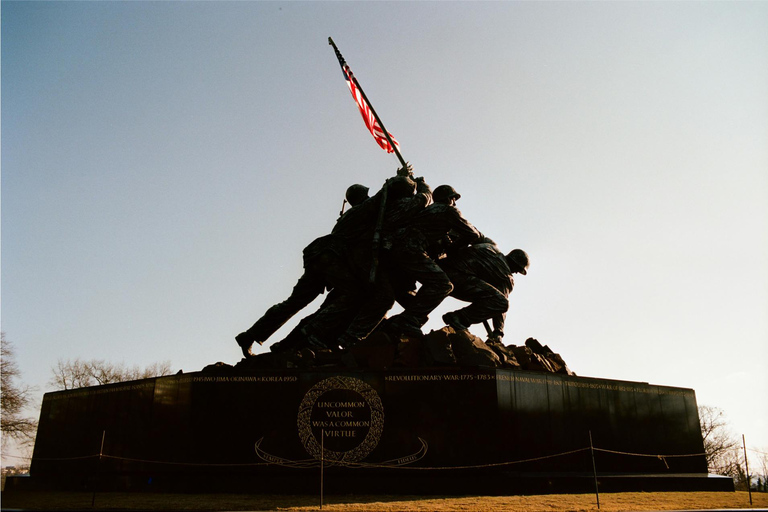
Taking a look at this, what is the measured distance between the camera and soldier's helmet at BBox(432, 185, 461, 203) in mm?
16156

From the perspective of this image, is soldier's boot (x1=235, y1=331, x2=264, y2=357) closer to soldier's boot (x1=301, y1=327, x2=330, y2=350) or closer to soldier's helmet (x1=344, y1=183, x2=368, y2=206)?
soldier's boot (x1=301, y1=327, x2=330, y2=350)

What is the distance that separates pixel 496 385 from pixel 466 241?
523 cm

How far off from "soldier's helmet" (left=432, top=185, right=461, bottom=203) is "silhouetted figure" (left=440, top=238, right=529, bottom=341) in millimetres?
1412

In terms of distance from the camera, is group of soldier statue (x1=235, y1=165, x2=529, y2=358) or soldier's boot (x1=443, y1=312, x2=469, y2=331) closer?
group of soldier statue (x1=235, y1=165, x2=529, y2=358)

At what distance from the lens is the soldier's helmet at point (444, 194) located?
53.0 ft

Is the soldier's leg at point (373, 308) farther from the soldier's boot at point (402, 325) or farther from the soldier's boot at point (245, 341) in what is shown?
the soldier's boot at point (245, 341)

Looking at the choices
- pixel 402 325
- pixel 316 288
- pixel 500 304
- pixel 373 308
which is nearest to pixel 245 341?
pixel 316 288

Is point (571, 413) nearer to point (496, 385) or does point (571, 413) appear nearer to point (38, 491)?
point (496, 385)

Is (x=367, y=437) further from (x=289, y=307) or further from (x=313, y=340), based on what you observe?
(x=289, y=307)

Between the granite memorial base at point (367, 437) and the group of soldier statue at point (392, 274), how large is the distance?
9.09ft

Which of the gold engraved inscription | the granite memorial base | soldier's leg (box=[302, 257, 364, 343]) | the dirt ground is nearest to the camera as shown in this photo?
the dirt ground

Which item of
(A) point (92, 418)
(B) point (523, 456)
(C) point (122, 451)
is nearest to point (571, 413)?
(B) point (523, 456)

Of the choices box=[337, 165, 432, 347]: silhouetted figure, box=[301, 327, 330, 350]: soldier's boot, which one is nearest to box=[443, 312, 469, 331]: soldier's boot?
box=[337, 165, 432, 347]: silhouetted figure

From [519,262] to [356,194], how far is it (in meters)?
4.56
